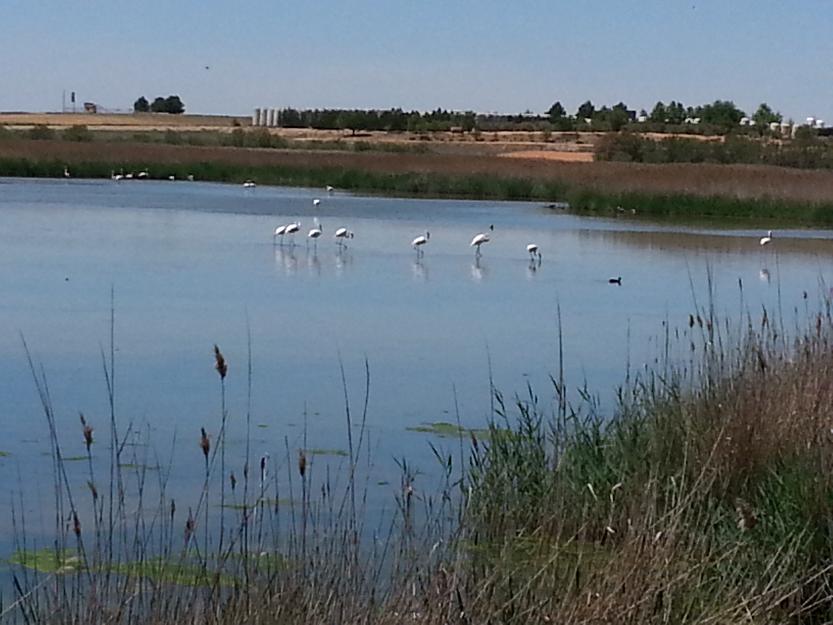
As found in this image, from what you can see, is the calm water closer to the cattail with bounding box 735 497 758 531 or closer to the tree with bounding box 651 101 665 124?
the cattail with bounding box 735 497 758 531

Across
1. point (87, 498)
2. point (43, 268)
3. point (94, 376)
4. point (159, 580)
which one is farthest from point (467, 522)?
point (43, 268)

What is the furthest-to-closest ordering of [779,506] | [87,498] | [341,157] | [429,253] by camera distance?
[341,157] < [429,253] < [87,498] < [779,506]

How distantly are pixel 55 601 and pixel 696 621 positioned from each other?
4.75 ft

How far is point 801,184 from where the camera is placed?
25484mm

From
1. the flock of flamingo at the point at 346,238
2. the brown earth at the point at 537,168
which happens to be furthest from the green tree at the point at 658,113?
the flock of flamingo at the point at 346,238

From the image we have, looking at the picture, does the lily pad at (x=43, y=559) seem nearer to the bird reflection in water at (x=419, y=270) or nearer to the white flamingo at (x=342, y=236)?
the bird reflection in water at (x=419, y=270)

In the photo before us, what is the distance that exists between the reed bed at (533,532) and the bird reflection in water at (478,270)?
7.56m

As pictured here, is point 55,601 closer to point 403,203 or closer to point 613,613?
point 613,613

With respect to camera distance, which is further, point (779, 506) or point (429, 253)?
point (429, 253)

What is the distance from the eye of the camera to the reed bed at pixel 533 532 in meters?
3.33

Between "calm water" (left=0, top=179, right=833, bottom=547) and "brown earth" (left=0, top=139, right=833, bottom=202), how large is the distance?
175 inches

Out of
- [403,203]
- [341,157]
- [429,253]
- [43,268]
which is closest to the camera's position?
[43,268]

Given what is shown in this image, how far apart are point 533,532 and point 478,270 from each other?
407 inches

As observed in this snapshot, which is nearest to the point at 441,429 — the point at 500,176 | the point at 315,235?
the point at 315,235
